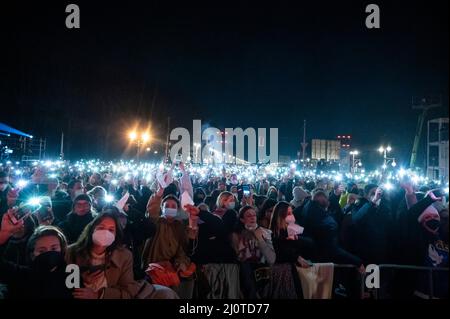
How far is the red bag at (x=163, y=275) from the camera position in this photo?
16.3ft

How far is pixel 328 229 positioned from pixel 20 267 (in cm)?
452

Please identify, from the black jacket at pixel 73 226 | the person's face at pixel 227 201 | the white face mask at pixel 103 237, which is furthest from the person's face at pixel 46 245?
the person's face at pixel 227 201

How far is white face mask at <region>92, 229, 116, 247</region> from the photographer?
4.49m

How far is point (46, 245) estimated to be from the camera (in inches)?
167

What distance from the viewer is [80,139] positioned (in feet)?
137

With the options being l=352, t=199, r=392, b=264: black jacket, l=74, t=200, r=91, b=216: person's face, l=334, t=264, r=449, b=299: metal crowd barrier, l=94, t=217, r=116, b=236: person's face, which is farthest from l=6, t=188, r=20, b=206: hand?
l=352, t=199, r=392, b=264: black jacket

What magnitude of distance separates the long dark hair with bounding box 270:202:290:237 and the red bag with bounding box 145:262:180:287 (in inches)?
63.3

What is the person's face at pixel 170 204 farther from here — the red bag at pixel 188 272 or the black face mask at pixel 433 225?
the black face mask at pixel 433 225

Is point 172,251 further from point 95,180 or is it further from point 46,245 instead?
point 95,180

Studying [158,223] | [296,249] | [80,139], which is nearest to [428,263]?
[296,249]

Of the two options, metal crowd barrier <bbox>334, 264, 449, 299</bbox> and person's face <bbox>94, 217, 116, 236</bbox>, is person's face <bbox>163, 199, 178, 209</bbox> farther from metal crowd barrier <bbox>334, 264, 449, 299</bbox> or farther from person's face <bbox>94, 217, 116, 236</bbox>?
metal crowd barrier <bbox>334, 264, 449, 299</bbox>

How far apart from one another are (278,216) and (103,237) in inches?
103
